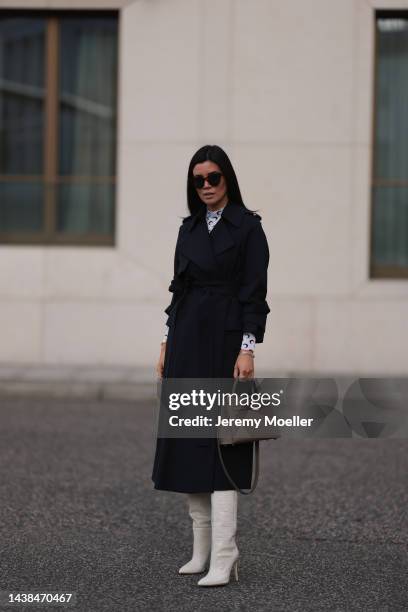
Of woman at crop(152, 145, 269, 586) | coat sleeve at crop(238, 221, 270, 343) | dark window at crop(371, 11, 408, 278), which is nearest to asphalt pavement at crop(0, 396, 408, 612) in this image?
woman at crop(152, 145, 269, 586)

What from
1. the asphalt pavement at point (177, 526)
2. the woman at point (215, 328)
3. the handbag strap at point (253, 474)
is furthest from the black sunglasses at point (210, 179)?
the asphalt pavement at point (177, 526)

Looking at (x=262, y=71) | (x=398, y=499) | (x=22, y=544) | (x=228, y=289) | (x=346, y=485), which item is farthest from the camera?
(x=262, y=71)

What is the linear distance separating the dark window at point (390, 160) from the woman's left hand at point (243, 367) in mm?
8662

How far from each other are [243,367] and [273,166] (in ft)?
27.6

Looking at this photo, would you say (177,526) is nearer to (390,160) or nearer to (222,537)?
(222,537)

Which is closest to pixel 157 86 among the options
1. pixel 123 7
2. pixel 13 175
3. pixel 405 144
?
pixel 123 7

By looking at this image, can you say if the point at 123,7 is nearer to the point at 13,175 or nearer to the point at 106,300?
the point at 13,175

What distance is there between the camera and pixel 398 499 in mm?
6781

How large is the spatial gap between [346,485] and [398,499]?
1.66 feet

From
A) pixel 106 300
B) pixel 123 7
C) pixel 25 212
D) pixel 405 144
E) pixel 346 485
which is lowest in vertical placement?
pixel 346 485

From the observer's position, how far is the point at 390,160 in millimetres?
13344

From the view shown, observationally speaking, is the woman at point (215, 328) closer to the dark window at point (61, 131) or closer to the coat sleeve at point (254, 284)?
the coat sleeve at point (254, 284)

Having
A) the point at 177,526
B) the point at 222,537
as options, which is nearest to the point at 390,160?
the point at 177,526

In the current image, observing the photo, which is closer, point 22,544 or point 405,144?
point 22,544
